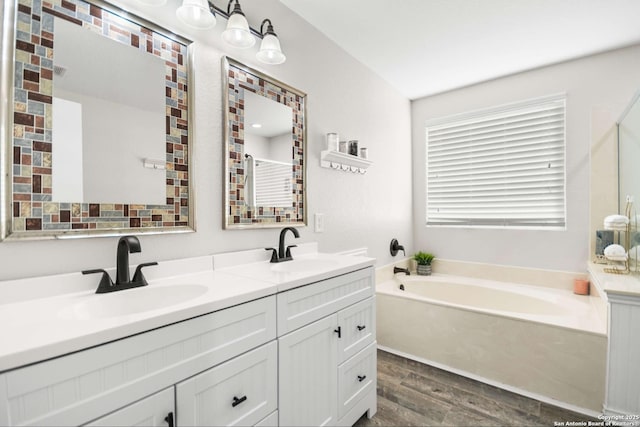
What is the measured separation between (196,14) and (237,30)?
0.65 feet

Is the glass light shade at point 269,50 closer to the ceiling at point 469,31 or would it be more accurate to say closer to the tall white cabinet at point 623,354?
the ceiling at point 469,31

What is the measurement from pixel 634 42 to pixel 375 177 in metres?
2.14

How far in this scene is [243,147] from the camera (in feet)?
5.23

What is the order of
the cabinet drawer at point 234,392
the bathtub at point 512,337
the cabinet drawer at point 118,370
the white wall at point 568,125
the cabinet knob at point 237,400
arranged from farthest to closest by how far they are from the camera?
the white wall at point 568,125, the bathtub at point 512,337, the cabinet knob at point 237,400, the cabinet drawer at point 234,392, the cabinet drawer at point 118,370

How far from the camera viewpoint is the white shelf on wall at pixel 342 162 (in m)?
2.09

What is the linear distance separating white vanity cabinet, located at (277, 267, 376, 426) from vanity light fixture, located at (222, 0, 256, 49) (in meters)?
1.18

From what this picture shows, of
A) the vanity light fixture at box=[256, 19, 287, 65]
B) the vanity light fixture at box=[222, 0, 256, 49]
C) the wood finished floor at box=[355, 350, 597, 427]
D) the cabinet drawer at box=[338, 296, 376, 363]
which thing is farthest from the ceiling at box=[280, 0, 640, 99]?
the wood finished floor at box=[355, 350, 597, 427]

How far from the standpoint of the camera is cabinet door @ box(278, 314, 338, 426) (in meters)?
1.16

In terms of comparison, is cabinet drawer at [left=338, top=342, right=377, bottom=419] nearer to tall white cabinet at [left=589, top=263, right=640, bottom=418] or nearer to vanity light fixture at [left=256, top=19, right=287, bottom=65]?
tall white cabinet at [left=589, top=263, right=640, bottom=418]

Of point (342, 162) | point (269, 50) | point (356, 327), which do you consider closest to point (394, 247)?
point (342, 162)

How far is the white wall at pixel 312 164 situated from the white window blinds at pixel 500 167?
0.36m

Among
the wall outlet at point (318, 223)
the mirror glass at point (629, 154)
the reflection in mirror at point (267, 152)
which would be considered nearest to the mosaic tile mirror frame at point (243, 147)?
the reflection in mirror at point (267, 152)

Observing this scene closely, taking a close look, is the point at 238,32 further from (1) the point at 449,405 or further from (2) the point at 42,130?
(1) the point at 449,405

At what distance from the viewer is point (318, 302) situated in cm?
131
